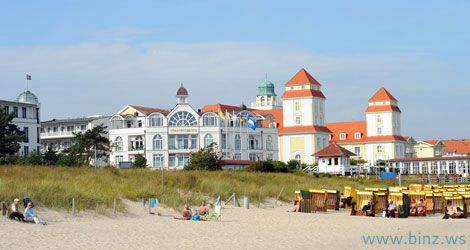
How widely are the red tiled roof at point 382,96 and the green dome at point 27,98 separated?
57.5 metres

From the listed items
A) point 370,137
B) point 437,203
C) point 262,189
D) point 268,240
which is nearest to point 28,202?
point 268,240

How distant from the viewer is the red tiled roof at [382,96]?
120188mm

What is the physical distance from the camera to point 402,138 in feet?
395

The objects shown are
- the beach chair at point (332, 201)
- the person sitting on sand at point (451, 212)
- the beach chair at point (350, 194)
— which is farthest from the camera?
the beach chair at point (350, 194)

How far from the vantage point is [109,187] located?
2931 cm

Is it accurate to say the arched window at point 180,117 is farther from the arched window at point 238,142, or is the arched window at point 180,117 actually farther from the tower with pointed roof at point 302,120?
the tower with pointed roof at point 302,120

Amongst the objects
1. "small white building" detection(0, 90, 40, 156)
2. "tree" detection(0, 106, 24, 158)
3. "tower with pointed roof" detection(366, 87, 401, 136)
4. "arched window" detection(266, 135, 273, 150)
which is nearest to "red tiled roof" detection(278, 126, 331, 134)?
"arched window" detection(266, 135, 273, 150)

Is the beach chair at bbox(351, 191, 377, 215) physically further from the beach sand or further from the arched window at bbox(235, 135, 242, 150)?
the arched window at bbox(235, 135, 242, 150)

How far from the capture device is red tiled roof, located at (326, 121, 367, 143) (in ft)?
398

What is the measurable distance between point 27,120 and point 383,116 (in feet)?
198

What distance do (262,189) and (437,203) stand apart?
8.59 metres

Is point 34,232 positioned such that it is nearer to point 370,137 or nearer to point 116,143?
point 116,143

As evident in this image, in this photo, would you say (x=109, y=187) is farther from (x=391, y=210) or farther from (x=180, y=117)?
(x=180, y=117)

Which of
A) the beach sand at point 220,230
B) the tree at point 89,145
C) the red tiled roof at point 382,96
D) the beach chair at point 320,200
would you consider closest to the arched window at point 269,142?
the tree at point 89,145
